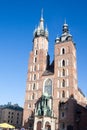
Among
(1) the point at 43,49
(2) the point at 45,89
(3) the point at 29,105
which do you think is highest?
(1) the point at 43,49

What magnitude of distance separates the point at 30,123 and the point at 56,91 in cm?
1018

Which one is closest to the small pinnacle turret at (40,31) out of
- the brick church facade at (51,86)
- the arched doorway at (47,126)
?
the brick church facade at (51,86)

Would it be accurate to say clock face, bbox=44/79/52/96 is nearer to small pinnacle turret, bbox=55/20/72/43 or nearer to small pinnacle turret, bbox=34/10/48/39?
small pinnacle turret, bbox=55/20/72/43

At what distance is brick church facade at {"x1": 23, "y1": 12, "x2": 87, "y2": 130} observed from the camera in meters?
47.6

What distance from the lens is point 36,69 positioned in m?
58.1

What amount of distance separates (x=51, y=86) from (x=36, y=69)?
744 centimetres

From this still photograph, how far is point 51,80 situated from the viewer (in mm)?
54062

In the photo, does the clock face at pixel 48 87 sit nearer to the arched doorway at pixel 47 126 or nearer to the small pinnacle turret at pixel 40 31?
the arched doorway at pixel 47 126

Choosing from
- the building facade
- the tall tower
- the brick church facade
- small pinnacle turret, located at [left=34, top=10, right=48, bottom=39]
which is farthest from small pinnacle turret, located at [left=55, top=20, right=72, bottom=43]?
the building facade

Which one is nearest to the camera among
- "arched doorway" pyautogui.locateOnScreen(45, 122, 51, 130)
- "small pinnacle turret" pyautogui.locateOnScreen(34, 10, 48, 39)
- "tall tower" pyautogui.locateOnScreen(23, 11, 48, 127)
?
"arched doorway" pyautogui.locateOnScreen(45, 122, 51, 130)

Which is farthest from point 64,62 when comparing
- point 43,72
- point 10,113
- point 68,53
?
point 10,113

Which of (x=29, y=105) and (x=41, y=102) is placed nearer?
(x=41, y=102)

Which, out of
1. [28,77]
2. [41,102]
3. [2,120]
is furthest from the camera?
[2,120]

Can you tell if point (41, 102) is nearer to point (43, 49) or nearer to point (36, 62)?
point (36, 62)
